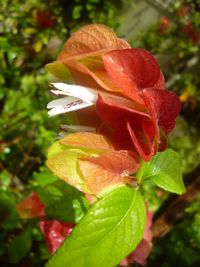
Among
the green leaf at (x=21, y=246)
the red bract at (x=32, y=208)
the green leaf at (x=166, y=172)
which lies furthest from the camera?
the green leaf at (x=21, y=246)

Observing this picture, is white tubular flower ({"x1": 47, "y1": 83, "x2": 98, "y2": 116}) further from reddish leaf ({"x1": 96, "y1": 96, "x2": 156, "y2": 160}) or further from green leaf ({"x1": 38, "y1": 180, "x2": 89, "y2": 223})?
green leaf ({"x1": 38, "y1": 180, "x2": 89, "y2": 223})

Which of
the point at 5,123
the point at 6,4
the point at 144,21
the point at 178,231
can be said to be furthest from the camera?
the point at 144,21

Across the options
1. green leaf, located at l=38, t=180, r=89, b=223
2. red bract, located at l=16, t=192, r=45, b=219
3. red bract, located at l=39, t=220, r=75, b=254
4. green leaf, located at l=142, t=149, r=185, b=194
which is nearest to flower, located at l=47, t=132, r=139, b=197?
green leaf, located at l=142, t=149, r=185, b=194

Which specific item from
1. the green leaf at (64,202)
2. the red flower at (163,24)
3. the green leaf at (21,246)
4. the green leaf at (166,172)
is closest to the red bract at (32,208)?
the green leaf at (21,246)

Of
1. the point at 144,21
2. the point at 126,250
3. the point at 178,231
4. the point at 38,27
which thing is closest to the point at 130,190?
the point at 126,250

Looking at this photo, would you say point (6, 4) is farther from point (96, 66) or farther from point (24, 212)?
point (96, 66)

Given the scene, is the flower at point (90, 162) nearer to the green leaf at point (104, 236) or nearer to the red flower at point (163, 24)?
the green leaf at point (104, 236)

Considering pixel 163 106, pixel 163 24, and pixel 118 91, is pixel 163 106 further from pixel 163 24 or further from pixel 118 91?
pixel 163 24
